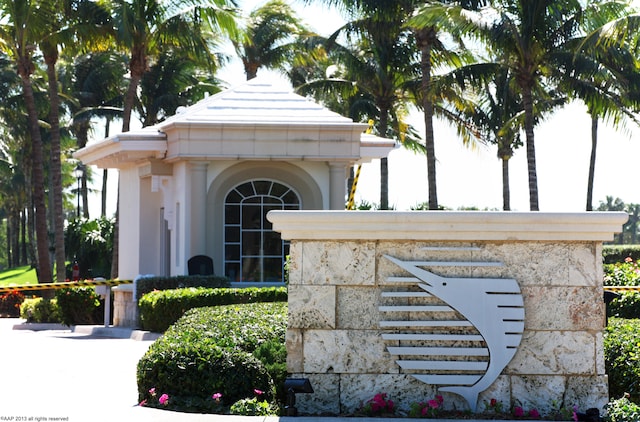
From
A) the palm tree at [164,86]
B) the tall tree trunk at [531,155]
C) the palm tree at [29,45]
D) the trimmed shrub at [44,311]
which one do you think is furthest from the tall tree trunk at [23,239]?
the tall tree trunk at [531,155]

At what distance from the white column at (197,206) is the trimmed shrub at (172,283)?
1.59 metres

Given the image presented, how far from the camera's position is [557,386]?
9805mm

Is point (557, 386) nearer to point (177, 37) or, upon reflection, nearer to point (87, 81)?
point (177, 37)

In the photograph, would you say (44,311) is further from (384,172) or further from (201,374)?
(384,172)

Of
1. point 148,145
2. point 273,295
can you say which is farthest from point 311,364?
point 148,145

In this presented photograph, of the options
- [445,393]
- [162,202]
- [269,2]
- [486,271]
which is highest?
[269,2]

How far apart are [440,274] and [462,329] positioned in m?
0.53

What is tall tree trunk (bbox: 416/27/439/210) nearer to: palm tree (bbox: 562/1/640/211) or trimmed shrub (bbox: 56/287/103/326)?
palm tree (bbox: 562/1/640/211)

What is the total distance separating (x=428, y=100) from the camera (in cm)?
3491

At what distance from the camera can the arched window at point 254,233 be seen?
24.9 metres

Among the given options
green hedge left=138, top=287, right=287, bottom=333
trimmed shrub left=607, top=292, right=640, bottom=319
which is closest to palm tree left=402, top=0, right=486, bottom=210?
green hedge left=138, top=287, right=287, bottom=333

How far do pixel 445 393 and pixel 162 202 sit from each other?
18.1 metres

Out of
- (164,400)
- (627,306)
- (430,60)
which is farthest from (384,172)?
(164,400)

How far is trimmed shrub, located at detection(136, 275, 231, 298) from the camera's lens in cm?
2252
